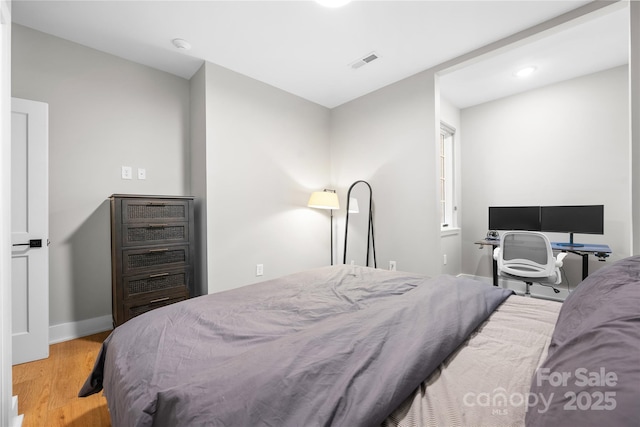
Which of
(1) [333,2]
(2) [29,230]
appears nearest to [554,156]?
(1) [333,2]

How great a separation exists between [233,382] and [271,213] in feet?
8.74

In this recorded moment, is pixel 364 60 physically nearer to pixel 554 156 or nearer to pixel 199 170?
pixel 199 170

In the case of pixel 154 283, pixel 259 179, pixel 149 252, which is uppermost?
pixel 259 179

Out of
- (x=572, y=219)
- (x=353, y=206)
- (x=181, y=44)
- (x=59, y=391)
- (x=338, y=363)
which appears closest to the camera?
(x=338, y=363)

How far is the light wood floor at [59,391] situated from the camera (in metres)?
1.48

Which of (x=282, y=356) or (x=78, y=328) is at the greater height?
(x=282, y=356)

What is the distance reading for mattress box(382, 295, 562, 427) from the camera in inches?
25.1

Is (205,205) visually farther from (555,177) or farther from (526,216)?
(555,177)

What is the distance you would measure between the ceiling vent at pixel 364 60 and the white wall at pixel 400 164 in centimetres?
60

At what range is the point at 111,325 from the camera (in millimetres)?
2625

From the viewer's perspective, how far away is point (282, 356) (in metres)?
0.75

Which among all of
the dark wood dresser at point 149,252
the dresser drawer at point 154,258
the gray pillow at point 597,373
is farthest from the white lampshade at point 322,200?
the gray pillow at point 597,373

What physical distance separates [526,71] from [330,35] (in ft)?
7.73

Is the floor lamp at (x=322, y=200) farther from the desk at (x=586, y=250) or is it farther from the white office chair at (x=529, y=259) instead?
the desk at (x=586, y=250)
